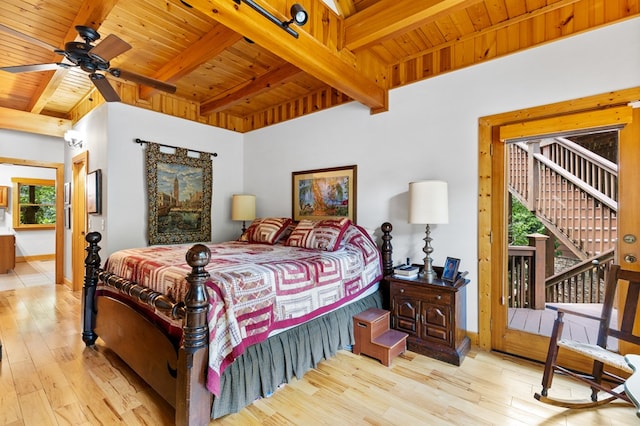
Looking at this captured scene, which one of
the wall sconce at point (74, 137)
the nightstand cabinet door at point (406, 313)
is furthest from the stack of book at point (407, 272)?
the wall sconce at point (74, 137)

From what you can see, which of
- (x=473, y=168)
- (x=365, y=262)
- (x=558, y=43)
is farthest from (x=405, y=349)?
(x=558, y=43)

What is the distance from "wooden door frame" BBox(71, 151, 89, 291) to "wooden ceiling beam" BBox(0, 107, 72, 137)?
606mm

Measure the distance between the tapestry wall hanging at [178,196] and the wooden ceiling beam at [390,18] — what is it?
9.17ft

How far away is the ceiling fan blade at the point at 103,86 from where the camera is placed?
7.86 feet

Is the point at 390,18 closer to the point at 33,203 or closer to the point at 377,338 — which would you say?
the point at 377,338

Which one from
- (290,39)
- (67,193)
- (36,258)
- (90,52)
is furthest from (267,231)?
(36,258)

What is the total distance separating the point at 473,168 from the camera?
8.89ft

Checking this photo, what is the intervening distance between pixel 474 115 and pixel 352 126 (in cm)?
136

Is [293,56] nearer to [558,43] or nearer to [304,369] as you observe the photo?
[558,43]

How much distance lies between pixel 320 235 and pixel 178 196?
2.30 m

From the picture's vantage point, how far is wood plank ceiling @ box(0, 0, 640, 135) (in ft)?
6.93

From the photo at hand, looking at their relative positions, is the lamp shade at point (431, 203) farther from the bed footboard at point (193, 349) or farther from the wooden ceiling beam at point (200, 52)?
the wooden ceiling beam at point (200, 52)

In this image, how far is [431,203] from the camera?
2.58 meters

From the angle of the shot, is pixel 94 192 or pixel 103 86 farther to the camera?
pixel 94 192
